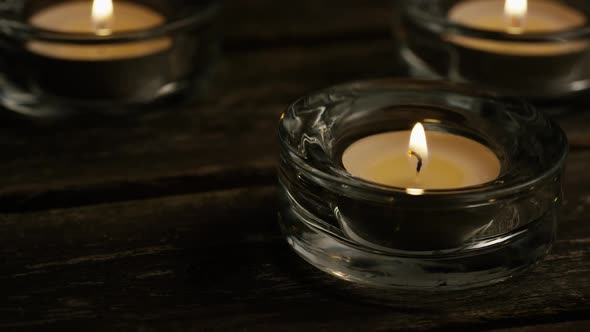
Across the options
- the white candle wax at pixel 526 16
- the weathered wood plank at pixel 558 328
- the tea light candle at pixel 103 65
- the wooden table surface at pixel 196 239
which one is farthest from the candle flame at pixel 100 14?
the weathered wood plank at pixel 558 328

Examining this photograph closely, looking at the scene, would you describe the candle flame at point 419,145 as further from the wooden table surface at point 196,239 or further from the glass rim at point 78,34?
the glass rim at point 78,34

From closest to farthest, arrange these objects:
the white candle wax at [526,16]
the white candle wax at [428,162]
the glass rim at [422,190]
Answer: the glass rim at [422,190] → the white candle wax at [428,162] → the white candle wax at [526,16]

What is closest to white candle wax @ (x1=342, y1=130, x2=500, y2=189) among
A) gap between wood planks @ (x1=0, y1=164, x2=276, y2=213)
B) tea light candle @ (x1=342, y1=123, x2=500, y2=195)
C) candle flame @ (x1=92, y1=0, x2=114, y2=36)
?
tea light candle @ (x1=342, y1=123, x2=500, y2=195)

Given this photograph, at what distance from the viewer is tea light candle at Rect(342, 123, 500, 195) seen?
61 cm

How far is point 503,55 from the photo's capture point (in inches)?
30.7

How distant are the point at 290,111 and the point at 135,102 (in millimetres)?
219

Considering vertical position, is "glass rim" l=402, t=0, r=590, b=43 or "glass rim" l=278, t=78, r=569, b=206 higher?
"glass rim" l=402, t=0, r=590, b=43

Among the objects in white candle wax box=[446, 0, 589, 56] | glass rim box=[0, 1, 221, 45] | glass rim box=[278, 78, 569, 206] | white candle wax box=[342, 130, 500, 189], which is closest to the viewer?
glass rim box=[278, 78, 569, 206]

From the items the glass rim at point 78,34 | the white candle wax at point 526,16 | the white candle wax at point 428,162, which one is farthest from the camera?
the white candle wax at point 526,16

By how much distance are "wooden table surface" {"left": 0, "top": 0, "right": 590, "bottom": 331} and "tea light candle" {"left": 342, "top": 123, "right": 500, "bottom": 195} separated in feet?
0.25

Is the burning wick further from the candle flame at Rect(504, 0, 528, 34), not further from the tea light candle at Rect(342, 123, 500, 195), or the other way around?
the candle flame at Rect(504, 0, 528, 34)

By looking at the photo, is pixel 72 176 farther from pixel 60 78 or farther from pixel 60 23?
pixel 60 23

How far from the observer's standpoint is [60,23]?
2.80 ft

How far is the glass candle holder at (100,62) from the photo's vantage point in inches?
29.7
